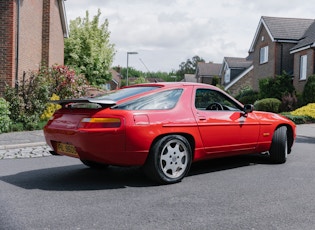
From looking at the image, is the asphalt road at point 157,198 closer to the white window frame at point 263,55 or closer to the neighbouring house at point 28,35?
the neighbouring house at point 28,35

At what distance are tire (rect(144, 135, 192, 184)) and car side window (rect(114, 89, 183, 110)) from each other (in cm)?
47

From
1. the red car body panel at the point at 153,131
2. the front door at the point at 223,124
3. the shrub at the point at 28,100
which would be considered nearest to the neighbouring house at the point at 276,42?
the shrub at the point at 28,100

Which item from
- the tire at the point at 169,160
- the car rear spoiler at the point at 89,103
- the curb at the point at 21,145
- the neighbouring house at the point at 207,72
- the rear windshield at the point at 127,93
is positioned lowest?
the curb at the point at 21,145

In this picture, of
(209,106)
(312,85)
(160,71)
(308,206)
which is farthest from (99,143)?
(160,71)

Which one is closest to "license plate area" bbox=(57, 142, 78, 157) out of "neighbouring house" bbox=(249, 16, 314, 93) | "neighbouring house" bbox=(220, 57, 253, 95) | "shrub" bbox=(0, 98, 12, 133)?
"shrub" bbox=(0, 98, 12, 133)

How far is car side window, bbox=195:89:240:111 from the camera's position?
18.7 ft

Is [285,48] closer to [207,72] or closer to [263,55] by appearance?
[263,55]

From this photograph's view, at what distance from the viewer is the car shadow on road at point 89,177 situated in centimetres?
495

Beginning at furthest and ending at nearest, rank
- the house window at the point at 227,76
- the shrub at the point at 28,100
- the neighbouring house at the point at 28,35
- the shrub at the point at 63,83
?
the house window at the point at 227,76 → the shrub at the point at 63,83 → the neighbouring house at the point at 28,35 → the shrub at the point at 28,100

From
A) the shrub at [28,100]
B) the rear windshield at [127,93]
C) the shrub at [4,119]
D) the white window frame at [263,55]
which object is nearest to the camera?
the rear windshield at [127,93]

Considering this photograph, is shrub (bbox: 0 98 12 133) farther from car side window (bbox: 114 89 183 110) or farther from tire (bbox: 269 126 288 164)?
tire (bbox: 269 126 288 164)

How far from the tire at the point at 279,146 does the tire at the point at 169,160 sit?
2.08 metres

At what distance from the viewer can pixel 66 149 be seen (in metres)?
5.05

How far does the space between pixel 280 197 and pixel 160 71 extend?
13716cm
